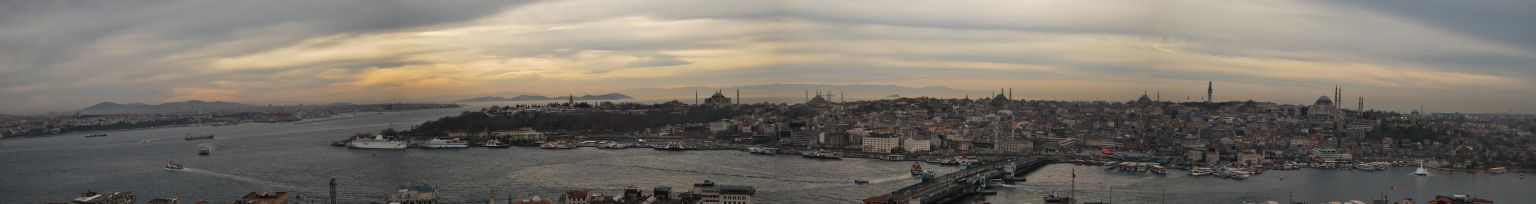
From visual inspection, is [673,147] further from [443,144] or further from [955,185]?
[955,185]

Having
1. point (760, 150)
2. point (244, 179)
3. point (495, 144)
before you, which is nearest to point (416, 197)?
point (244, 179)

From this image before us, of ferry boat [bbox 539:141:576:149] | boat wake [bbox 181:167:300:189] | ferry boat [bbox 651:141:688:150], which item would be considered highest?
ferry boat [bbox 651:141:688:150]

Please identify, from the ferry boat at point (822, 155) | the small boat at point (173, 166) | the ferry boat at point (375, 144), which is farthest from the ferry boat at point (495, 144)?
the small boat at point (173, 166)

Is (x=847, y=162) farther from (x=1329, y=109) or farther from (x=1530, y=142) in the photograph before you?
(x=1329, y=109)

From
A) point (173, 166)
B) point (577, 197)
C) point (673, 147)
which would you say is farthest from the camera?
point (673, 147)

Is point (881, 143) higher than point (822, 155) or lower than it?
higher

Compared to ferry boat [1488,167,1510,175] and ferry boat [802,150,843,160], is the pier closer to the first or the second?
ferry boat [802,150,843,160]

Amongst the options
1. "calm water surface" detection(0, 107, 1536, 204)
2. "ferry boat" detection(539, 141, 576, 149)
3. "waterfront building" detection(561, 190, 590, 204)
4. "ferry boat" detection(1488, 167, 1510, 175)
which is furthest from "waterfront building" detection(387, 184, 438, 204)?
"ferry boat" detection(1488, 167, 1510, 175)

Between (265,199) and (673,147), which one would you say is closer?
(265,199)
